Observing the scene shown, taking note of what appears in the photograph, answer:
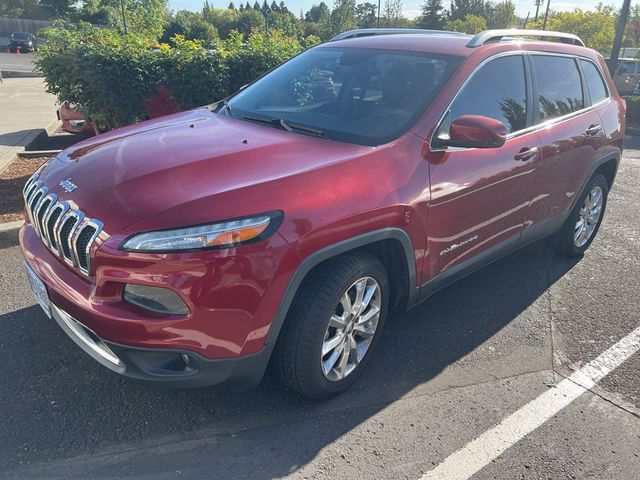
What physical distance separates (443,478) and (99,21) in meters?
45.0

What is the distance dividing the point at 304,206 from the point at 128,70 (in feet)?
14.6

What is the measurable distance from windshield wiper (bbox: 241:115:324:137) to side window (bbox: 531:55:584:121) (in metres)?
1.79

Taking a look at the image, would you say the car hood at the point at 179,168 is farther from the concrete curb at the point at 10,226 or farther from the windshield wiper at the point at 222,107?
the concrete curb at the point at 10,226

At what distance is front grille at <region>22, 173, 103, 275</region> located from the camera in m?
2.33

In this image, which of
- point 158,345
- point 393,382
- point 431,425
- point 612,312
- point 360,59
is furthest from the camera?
point 612,312

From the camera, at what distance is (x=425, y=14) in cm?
6706

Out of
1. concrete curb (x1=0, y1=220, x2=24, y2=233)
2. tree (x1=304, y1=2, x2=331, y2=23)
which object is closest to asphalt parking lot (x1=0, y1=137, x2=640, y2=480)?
concrete curb (x1=0, y1=220, x2=24, y2=233)

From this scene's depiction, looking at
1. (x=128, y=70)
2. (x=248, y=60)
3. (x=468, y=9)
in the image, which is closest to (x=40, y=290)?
(x=128, y=70)

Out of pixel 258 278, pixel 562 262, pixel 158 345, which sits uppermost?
pixel 258 278

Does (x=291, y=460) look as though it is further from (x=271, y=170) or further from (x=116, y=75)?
(x=116, y=75)

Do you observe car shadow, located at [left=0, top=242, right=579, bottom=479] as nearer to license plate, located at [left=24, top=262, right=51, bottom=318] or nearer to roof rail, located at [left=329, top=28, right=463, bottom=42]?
license plate, located at [left=24, top=262, right=51, bottom=318]

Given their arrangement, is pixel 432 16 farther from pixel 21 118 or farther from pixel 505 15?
pixel 21 118

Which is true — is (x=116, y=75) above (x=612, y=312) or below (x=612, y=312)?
above

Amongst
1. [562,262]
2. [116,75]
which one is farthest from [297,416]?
[116,75]
